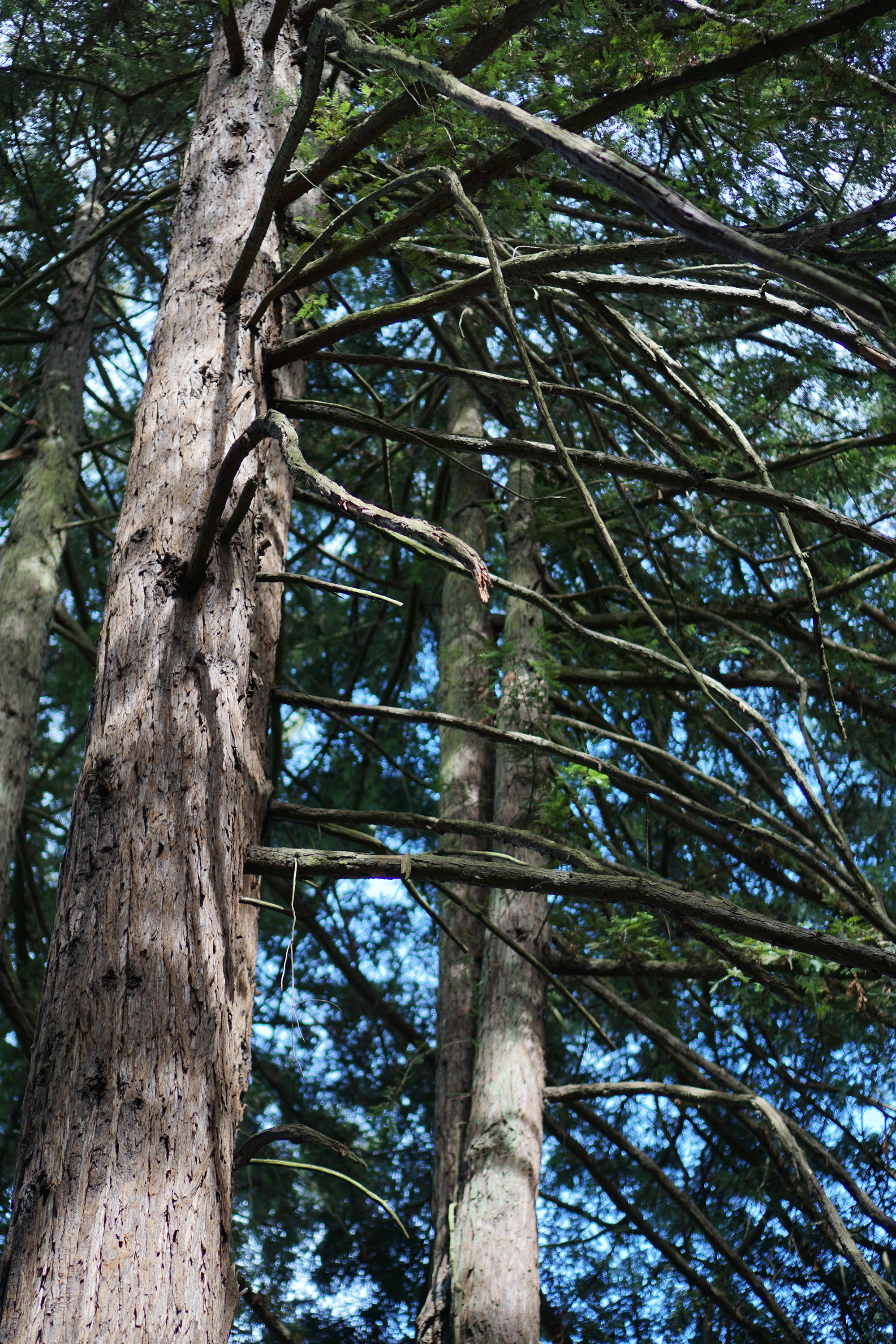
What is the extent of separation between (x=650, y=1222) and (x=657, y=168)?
5391 mm

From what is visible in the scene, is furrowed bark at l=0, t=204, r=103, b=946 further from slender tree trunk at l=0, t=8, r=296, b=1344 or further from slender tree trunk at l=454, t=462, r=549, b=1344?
slender tree trunk at l=0, t=8, r=296, b=1344

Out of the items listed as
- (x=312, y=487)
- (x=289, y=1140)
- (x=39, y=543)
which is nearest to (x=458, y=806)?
(x=39, y=543)

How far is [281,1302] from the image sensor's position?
6.06m

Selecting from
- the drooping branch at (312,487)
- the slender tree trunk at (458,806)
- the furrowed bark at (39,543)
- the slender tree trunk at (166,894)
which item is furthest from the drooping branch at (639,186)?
the furrowed bark at (39,543)

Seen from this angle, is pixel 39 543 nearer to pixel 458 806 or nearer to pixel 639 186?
pixel 458 806

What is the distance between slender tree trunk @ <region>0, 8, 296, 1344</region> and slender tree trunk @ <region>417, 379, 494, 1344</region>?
1.87 meters

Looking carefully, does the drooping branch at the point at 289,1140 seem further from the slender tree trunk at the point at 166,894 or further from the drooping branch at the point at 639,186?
the drooping branch at the point at 639,186

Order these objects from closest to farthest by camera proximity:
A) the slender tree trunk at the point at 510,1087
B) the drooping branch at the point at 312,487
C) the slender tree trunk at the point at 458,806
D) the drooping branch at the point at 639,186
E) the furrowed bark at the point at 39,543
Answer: the drooping branch at the point at 639,186, the drooping branch at the point at 312,487, the slender tree trunk at the point at 510,1087, the slender tree trunk at the point at 458,806, the furrowed bark at the point at 39,543

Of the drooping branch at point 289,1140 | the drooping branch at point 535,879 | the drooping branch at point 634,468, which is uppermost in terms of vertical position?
the drooping branch at point 634,468

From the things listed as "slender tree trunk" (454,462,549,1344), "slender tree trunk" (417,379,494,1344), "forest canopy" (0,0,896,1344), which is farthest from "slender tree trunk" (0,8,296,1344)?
"slender tree trunk" (454,462,549,1344)

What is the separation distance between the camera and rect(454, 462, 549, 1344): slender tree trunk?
3725 millimetres

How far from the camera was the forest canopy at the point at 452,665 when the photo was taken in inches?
84.0

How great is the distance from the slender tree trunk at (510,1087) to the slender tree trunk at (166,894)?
2.00m

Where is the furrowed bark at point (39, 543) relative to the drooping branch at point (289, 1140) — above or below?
above
